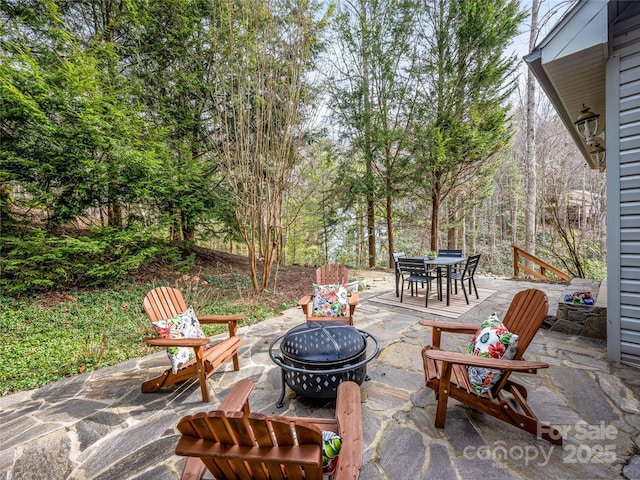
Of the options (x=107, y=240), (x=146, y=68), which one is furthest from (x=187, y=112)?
(x=107, y=240)

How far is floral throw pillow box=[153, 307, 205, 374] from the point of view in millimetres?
2180

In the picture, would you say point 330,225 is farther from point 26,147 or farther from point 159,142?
point 26,147

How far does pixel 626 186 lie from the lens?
96.9 inches

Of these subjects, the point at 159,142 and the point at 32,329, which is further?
the point at 159,142

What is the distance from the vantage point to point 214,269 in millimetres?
6695

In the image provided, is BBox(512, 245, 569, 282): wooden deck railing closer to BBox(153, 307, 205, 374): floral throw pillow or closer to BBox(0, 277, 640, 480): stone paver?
BBox(0, 277, 640, 480): stone paver

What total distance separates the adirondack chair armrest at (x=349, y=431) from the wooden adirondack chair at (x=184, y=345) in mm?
1241

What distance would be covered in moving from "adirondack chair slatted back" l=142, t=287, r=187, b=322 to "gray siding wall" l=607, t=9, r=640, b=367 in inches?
167

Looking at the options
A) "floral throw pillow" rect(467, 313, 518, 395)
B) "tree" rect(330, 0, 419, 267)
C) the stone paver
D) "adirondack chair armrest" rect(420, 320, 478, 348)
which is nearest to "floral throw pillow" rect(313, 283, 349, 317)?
the stone paver

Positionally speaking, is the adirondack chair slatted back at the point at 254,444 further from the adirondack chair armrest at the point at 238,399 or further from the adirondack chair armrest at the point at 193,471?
the adirondack chair armrest at the point at 238,399

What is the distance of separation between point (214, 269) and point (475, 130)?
8.02 metres

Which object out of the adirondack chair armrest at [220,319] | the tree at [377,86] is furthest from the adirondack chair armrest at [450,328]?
the tree at [377,86]

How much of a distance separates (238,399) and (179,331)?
124 cm

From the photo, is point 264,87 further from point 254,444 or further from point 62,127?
point 254,444
